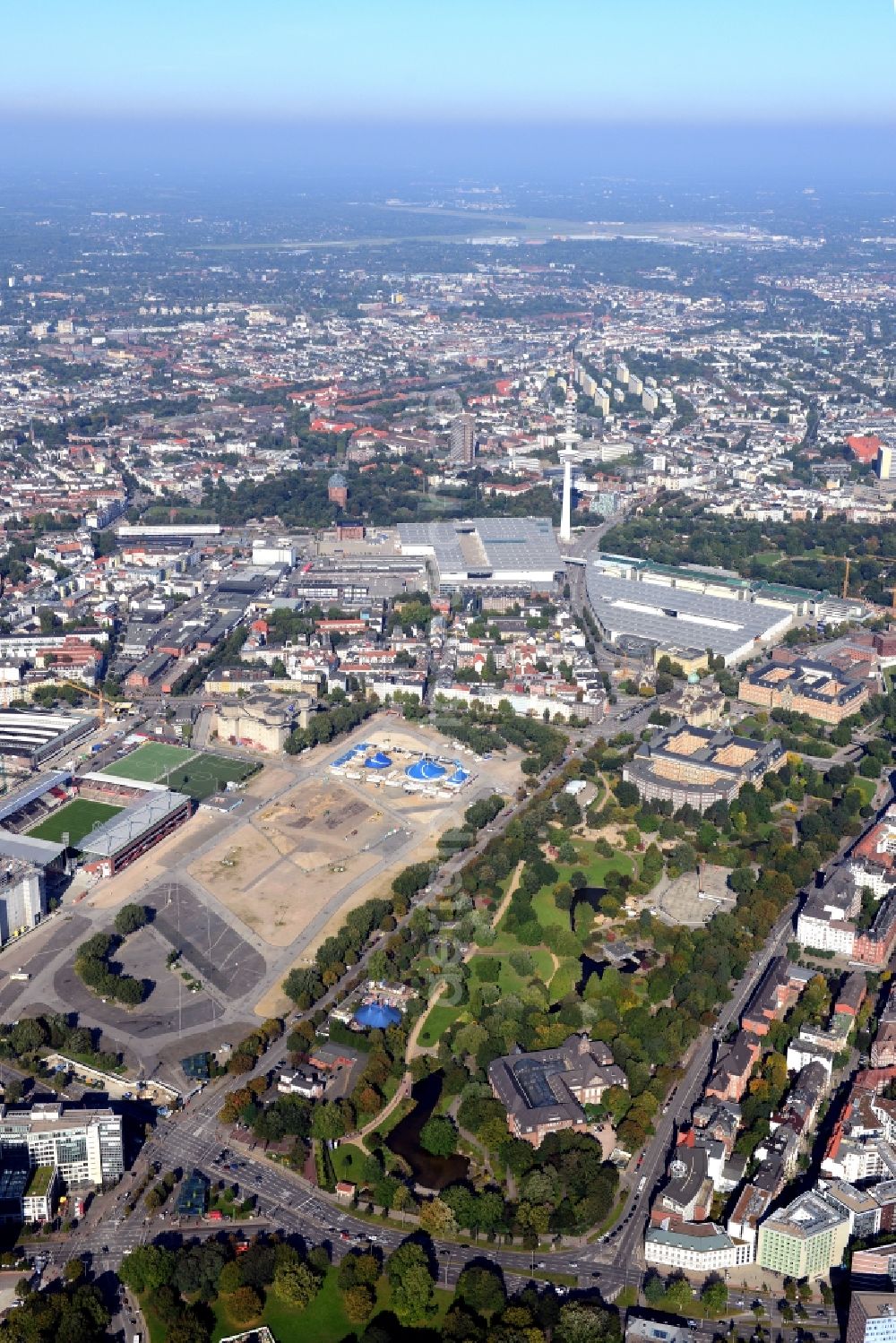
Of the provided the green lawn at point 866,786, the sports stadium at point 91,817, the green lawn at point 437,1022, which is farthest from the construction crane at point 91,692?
the green lawn at point 866,786

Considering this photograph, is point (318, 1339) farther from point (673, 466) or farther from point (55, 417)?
point (55, 417)

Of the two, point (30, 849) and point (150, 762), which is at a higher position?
point (30, 849)

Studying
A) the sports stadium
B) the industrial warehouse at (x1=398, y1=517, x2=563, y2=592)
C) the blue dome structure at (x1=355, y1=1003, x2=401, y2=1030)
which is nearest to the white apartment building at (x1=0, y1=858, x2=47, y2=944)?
the sports stadium

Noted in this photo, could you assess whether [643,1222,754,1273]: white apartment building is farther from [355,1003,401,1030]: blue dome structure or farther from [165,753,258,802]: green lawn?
[165,753,258,802]: green lawn

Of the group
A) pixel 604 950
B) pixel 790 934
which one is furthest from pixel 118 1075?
pixel 790 934

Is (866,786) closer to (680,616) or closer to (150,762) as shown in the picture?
(680,616)

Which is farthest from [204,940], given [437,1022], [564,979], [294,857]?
[564,979]
